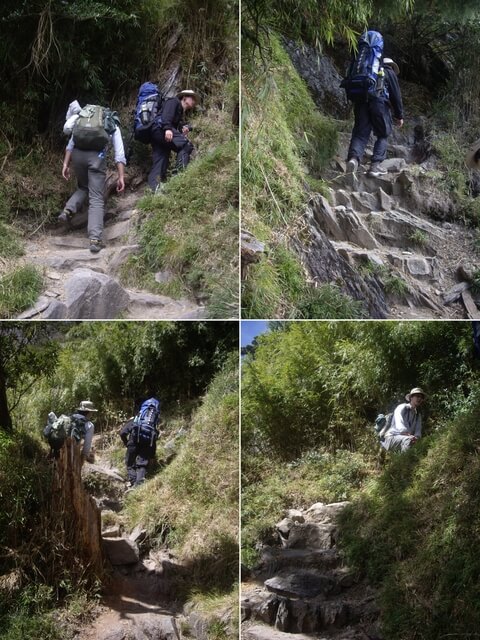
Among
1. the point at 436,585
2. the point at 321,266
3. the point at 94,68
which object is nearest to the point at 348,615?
the point at 436,585

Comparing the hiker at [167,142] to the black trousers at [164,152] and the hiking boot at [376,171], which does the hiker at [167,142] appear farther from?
the hiking boot at [376,171]

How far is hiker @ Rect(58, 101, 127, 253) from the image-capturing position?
5.15 meters

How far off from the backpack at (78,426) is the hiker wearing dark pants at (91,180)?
1.21 metres

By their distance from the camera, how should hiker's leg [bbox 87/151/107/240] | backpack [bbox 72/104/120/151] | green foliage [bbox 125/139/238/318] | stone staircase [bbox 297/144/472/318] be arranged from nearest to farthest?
green foliage [bbox 125/139/238/318] < stone staircase [bbox 297/144/472/318] < hiker's leg [bbox 87/151/107/240] < backpack [bbox 72/104/120/151]

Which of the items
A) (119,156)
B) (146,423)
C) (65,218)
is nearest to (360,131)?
(119,156)

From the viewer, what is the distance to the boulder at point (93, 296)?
15.5ft

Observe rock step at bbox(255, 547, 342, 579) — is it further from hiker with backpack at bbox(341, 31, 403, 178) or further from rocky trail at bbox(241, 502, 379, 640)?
hiker with backpack at bbox(341, 31, 403, 178)

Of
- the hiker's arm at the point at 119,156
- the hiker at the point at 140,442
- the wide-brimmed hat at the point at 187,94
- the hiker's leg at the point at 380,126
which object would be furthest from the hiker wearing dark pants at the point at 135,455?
the hiker's leg at the point at 380,126

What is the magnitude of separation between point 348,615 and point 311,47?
143 inches

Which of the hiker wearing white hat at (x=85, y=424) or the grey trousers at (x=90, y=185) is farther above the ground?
the grey trousers at (x=90, y=185)

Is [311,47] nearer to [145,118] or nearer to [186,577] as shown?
[145,118]

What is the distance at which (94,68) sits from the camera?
5.42 metres

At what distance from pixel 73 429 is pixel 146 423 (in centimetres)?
51

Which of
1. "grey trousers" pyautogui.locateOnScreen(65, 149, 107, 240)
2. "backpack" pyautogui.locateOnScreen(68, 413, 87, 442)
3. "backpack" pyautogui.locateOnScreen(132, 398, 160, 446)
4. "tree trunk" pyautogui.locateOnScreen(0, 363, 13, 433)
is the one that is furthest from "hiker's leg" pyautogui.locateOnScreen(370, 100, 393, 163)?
"tree trunk" pyautogui.locateOnScreen(0, 363, 13, 433)
